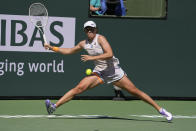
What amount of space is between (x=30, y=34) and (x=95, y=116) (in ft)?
8.75

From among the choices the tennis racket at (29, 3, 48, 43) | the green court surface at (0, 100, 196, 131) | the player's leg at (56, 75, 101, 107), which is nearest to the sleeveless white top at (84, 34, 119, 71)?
the player's leg at (56, 75, 101, 107)

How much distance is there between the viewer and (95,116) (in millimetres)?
8156

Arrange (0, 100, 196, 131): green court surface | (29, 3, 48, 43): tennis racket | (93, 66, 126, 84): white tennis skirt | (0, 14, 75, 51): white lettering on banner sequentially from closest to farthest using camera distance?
(0, 100, 196, 131): green court surface
(93, 66, 126, 84): white tennis skirt
(29, 3, 48, 43): tennis racket
(0, 14, 75, 51): white lettering on banner

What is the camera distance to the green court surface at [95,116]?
699cm

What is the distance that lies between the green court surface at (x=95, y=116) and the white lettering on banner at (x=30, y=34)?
105cm

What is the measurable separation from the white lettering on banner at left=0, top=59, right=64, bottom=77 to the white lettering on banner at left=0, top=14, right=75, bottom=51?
0.04 meters

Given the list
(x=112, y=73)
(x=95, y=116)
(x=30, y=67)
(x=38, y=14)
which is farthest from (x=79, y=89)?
(x=30, y=67)

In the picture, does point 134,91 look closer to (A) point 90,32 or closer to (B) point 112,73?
(B) point 112,73

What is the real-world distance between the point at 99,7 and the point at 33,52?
1588mm

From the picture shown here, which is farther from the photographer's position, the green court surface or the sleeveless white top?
the sleeveless white top

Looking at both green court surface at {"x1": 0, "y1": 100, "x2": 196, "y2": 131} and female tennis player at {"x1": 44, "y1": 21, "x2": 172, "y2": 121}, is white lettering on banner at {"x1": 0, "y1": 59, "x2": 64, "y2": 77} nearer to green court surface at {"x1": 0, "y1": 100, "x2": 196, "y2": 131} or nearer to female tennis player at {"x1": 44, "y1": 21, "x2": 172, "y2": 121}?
green court surface at {"x1": 0, "y1": 100, "x2": 196, "y2": 131}

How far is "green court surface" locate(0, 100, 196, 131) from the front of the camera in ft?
22.9

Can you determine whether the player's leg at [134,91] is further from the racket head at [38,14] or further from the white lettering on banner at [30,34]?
the white lettering on banner at [30,34]

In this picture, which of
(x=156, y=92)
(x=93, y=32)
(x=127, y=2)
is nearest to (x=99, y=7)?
(x=127, y=2)
